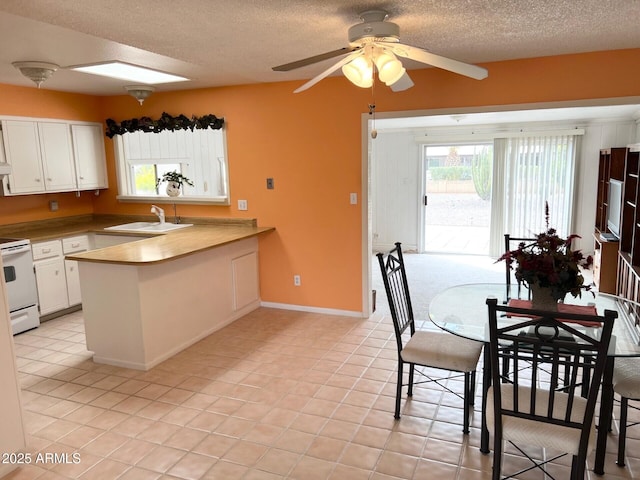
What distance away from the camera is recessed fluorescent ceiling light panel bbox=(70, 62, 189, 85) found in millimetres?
3638

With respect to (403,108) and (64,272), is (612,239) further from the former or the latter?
(64,272)

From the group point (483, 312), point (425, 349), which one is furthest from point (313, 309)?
point (483, 312)

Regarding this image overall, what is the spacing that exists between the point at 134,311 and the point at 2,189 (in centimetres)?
224

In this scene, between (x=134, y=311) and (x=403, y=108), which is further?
(x=403, y=108)

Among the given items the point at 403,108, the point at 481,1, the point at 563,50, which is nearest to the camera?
the point at 481,1

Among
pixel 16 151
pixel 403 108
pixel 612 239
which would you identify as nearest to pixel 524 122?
pixel 612 239

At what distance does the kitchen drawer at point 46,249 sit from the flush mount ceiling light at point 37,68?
1609 mm

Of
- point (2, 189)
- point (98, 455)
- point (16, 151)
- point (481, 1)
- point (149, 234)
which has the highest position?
point (481, 1)

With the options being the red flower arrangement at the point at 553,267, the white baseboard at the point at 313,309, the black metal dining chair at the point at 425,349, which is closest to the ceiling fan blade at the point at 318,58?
the black metal dining chair at the point at 425,349

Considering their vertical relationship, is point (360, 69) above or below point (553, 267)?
above

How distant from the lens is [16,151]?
447 cm

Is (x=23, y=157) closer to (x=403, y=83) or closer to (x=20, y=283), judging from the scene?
(x=20, y=283)

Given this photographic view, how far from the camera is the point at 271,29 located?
2697mm

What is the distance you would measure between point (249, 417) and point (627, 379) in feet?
6.69
